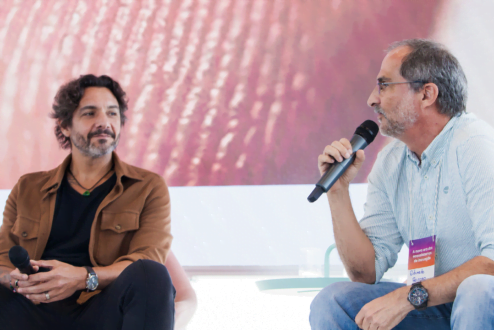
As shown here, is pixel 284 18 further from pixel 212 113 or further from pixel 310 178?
pixel 310 178

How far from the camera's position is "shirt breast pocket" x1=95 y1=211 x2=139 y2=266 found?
1.63 m

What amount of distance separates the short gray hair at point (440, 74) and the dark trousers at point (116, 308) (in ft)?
3.44

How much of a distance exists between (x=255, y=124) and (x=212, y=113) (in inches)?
9.9

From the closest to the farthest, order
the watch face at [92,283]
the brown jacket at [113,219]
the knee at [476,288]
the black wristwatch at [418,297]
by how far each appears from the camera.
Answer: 1. the knee at [476,288]
2. the black wristwatch at [418,297]
3. the watch face at [92,283]
4. the brown jacket at [113,219]

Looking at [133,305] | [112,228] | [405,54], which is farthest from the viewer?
[112,228]

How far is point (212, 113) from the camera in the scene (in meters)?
2.44

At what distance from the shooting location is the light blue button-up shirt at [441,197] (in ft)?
4.01

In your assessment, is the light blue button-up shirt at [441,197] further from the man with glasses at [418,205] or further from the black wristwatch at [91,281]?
the black wristwatch at [91,281]

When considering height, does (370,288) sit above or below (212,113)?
below

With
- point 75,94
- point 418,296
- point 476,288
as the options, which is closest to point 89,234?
point 75,94

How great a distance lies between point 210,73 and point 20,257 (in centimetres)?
153

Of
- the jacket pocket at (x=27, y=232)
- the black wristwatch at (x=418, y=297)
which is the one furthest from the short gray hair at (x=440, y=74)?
the jacket pocket at (x=27, y=232)

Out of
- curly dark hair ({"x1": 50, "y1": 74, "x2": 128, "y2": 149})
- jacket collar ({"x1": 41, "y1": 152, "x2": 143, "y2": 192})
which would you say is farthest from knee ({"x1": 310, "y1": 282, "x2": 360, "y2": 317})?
curly dark hair ({"x1": 50, "y1": 74, "x2": 128, "y2": 149})

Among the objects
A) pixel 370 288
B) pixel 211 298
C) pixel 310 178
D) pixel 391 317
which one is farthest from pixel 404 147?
pixel 211 298
